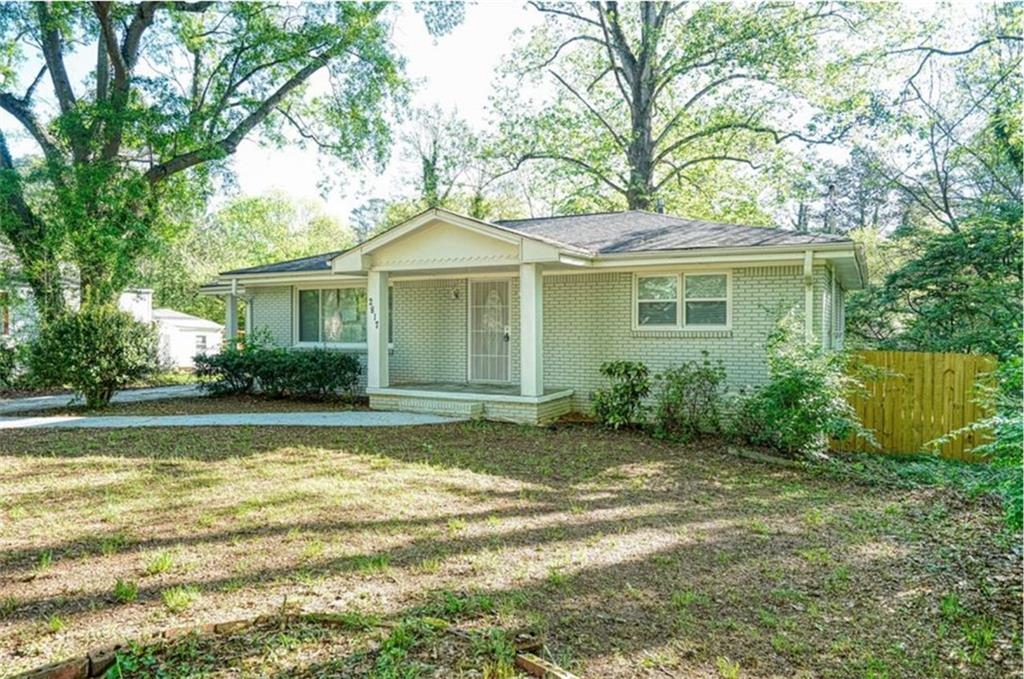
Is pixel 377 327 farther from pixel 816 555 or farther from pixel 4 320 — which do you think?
pixel 4 320

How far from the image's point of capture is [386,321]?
1226cm

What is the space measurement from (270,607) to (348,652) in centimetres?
79

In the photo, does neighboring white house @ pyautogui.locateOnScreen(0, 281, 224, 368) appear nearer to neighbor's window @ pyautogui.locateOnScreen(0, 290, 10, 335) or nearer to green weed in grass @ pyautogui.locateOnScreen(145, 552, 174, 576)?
neighbor's window @ pyautogui.locateOnScreen(0, 290, 10, 335)

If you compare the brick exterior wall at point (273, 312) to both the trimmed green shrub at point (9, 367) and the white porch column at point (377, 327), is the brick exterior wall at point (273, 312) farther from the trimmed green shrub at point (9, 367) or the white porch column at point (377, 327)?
the trimmed green shrub at point (9, 367)

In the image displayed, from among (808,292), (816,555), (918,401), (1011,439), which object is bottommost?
(816,555)

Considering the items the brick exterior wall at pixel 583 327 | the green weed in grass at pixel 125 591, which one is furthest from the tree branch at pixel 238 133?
the green weed in grass at pixel 125 591

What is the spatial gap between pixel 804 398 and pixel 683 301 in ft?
10.5

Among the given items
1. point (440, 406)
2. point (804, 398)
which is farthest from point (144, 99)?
point (804, 398)

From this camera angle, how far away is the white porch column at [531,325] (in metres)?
10.8

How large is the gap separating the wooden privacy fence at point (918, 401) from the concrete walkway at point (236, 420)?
6.75 metres

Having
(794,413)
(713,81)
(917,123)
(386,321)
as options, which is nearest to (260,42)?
(386,321)

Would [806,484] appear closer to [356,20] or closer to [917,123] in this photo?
[356,20]

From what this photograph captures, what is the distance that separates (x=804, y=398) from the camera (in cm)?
824

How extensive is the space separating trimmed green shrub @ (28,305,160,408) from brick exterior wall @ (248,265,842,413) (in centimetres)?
373
